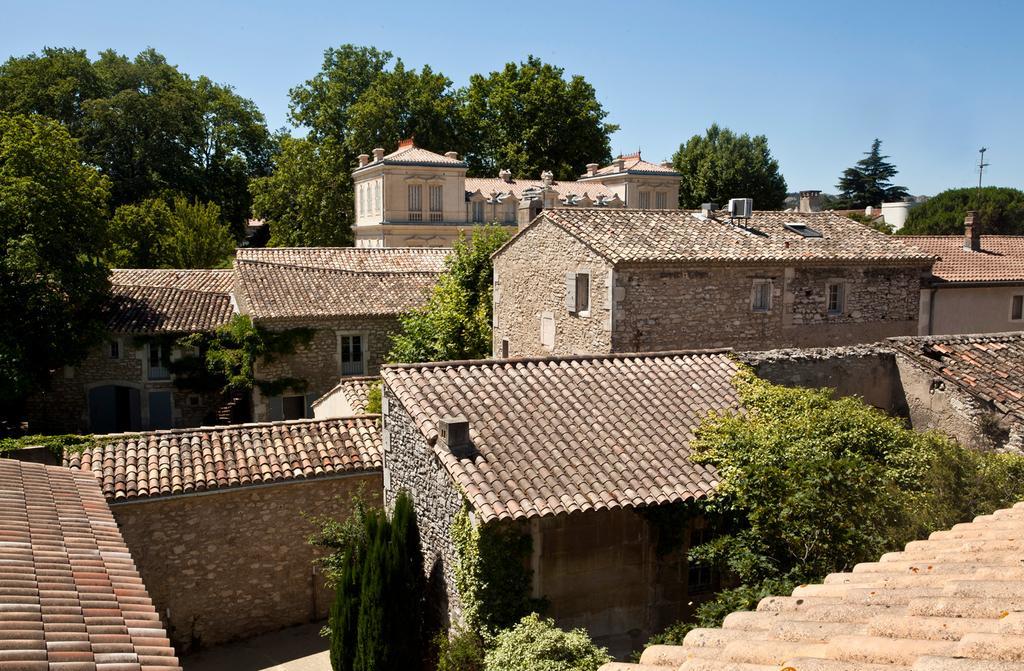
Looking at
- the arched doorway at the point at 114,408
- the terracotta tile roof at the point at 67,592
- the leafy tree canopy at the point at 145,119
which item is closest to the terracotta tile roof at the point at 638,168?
the leafy tree canopy at the point at 145,119

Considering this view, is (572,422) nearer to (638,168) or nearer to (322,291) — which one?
(322,291)

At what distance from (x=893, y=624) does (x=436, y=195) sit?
4879 cm

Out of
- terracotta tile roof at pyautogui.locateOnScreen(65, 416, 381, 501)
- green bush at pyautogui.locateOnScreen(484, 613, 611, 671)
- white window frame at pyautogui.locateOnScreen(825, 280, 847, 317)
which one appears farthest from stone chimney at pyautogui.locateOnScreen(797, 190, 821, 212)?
green bush at pyautogui.locateOnScreen(484, 613, 611, 671)

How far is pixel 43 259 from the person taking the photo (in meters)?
25.1

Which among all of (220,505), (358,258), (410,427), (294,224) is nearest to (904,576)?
(410,427)

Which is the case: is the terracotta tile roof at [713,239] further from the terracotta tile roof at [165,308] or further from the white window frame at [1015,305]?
the terracotta tile roof at [165,308]

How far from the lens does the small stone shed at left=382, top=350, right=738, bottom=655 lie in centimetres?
1086

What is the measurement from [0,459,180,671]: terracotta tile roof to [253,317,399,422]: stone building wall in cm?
1589

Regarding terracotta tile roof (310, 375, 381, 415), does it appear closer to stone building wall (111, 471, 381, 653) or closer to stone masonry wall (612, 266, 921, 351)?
stone building wall (111, 471, 381, 653)

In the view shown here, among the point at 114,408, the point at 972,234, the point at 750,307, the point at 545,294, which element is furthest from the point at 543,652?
the point at 972,234

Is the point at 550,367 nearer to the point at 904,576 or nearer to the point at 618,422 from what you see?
the point at 618,422

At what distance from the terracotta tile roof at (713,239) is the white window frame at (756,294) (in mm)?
656

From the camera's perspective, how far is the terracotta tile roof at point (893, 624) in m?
3.25

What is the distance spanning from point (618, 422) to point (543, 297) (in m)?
9.53
